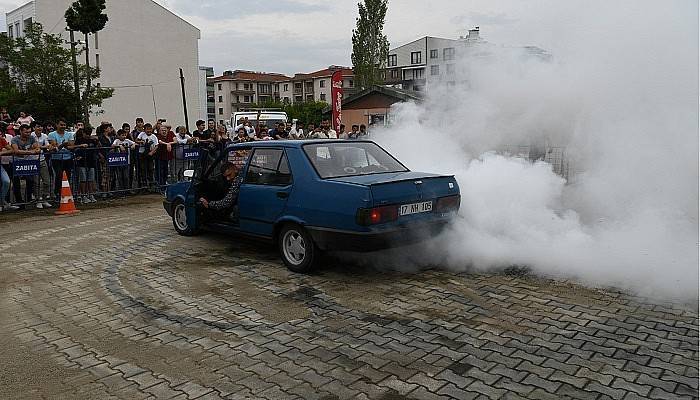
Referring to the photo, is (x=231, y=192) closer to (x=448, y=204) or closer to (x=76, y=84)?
(x=448, y=204)

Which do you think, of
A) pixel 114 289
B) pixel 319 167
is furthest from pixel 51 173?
pixel 319 167

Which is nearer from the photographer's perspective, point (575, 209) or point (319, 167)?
point (319, 167)

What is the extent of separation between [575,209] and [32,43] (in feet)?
90.2

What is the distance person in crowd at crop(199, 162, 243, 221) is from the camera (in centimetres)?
717

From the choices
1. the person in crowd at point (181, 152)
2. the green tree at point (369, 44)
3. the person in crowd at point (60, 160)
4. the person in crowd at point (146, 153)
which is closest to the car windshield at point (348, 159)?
the person in crowd at point (60, 160)

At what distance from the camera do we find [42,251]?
7.85 m

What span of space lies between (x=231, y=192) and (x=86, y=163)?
22.6ft

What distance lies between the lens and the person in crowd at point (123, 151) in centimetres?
1311

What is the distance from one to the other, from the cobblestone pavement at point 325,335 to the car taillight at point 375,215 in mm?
687

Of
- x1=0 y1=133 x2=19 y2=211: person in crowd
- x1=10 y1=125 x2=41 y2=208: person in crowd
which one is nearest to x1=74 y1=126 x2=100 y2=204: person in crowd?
x1=10 y1=125 x2=41 y2=208: person in crowd

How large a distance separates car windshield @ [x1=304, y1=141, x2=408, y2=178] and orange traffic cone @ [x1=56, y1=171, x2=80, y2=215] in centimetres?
687

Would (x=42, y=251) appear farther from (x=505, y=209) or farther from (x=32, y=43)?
(x=32, y=43)

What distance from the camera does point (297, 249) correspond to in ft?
21.0

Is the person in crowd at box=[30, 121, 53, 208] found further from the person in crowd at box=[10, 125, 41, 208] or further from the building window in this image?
the building window
